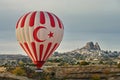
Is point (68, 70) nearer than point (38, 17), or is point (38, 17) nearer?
point (38, 17)

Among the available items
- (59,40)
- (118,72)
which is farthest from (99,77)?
(59,40)

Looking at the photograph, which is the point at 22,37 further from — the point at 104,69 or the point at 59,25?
the point at 104,69

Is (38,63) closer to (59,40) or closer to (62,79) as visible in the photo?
(59,40)

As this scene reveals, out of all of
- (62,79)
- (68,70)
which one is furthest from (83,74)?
(62,79)

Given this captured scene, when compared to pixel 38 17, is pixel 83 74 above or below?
below

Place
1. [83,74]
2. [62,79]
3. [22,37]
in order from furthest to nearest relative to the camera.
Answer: [83,74]
[62,79]
[22,37]

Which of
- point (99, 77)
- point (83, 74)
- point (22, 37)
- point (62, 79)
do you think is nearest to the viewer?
point (22, 37)
